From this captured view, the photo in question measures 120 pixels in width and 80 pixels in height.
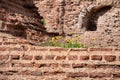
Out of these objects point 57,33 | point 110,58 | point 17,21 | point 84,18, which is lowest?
point 110,58

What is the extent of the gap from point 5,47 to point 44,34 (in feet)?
17.6

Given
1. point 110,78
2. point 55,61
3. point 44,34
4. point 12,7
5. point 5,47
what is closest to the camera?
point 110,78

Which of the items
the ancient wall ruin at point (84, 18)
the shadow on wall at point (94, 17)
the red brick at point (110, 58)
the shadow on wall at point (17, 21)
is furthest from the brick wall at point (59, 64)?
the shadow on wall at point (94, 17)

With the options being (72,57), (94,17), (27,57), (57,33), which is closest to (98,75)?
(72,57)

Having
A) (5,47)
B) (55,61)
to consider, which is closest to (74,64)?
(55,61)

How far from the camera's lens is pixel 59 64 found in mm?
2844

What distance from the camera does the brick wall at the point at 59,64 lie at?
8.93ft

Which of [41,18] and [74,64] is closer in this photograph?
[74,64]

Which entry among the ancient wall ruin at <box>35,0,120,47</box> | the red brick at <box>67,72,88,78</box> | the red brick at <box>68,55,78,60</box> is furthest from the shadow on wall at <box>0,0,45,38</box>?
the red brick at <box>67,72,88,78</box>

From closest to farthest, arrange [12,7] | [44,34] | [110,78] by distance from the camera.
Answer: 1. [110,78]
2. [12,7]
3. [44,34]

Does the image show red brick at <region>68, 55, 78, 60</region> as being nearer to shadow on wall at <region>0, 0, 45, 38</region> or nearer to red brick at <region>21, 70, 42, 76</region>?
red brick at <region>21, 70, 42, 76</region>

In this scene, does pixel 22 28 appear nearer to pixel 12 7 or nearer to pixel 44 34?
pixel 12 7

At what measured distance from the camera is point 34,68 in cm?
289

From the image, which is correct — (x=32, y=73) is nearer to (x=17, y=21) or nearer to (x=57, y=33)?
(x=17, y=21)
